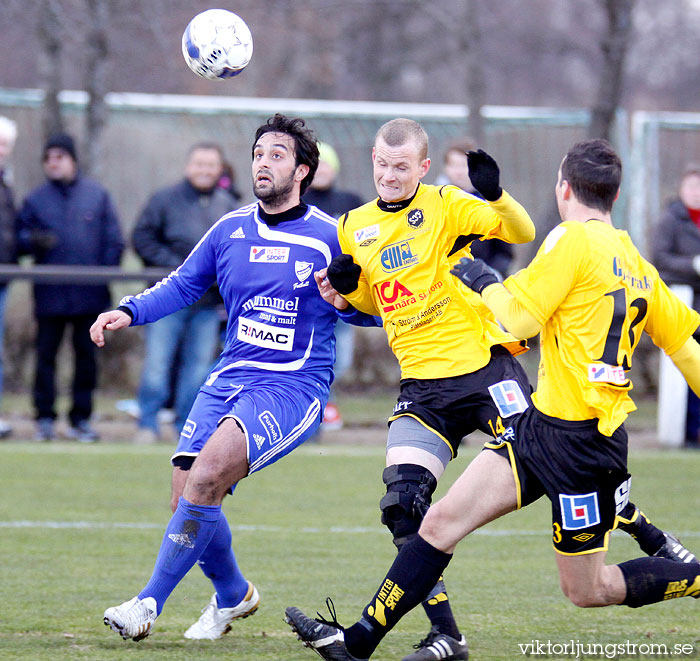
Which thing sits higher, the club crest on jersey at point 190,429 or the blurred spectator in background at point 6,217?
the blurred spectator in background at point 6,217

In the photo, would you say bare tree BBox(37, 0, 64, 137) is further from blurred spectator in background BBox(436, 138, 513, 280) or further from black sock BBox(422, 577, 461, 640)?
black sock BBox(422, 577, 461, 640)

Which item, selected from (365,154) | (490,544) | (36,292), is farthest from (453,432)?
(365,154)

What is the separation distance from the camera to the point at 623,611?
5332 mm

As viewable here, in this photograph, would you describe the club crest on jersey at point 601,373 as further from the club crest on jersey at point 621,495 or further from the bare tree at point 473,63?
the bare tree at point 473,63

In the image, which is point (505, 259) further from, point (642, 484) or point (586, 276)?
point (586, 276)

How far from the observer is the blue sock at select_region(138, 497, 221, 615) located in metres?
4.49

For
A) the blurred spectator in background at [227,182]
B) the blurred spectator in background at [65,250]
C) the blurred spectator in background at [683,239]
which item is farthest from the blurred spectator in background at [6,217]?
the blurred spectator in background at [683,239]

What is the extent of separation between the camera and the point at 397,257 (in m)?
4.80

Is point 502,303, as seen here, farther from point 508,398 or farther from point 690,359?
point 690,359

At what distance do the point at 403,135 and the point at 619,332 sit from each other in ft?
4.33

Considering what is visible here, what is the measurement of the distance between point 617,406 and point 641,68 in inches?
790

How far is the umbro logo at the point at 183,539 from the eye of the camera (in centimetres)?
452

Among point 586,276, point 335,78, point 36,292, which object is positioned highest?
point 335,78

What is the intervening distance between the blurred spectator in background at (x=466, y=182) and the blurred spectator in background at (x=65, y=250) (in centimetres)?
300
